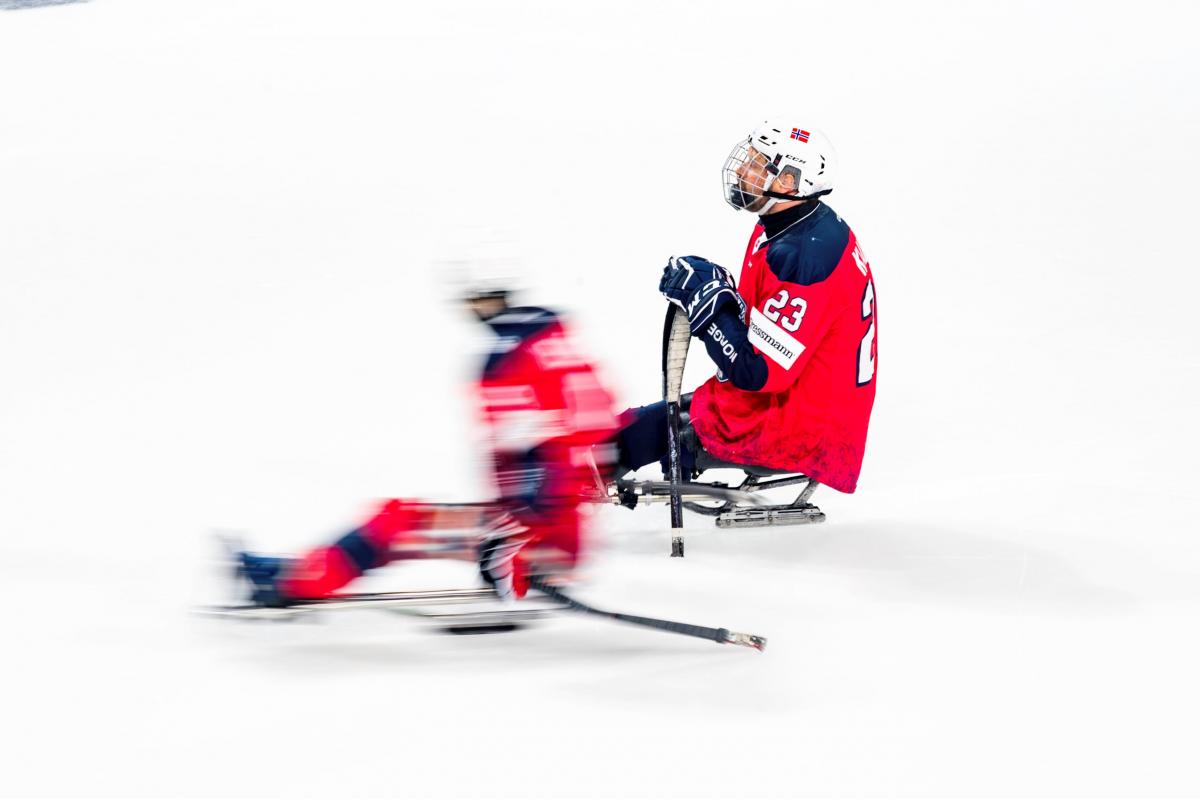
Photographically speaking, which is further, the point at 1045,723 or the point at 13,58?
the point at 13,58

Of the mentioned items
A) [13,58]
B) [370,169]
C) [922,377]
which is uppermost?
[13,58]

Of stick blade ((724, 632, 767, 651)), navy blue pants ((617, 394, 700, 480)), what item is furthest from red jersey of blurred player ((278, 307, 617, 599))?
navy blue pants ((617, 394, 700, 480))

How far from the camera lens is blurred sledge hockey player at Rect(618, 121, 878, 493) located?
4.05m

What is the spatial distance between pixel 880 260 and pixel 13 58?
19.9 feet

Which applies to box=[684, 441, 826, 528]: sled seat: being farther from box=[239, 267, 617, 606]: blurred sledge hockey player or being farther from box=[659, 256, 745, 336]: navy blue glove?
box=[239, 267, 617, 606]: blurred sledge hockey player

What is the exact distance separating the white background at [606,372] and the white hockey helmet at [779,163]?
743 millimetres

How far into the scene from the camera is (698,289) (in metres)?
4.12

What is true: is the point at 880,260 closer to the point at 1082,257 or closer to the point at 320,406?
the point at 1082,257

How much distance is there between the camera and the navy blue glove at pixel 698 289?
4094 millimetres

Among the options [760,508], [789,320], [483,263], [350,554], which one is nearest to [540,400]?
[483,263]

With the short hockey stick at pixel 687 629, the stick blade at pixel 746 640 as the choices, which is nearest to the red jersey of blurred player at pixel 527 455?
the short hockey stick at pixel 687 629

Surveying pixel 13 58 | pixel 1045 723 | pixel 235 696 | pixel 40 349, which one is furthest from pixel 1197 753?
pixel 13 58

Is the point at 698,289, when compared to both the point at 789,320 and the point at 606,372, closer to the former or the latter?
the point at 789,320

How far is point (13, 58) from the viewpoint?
941 cm
